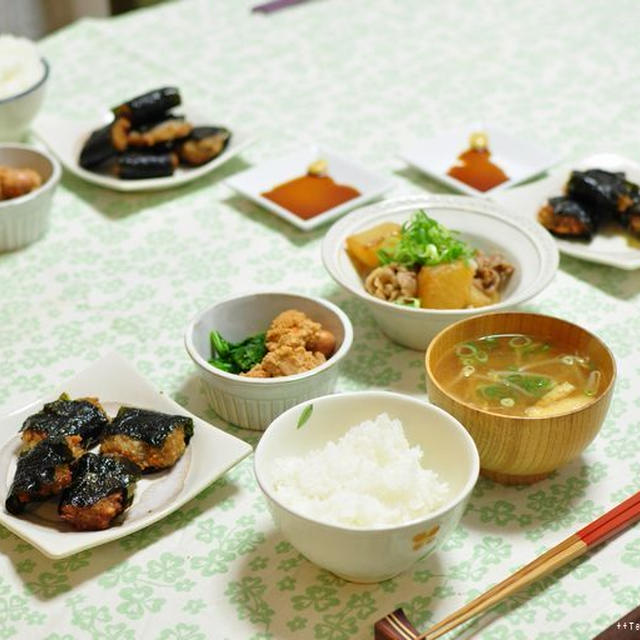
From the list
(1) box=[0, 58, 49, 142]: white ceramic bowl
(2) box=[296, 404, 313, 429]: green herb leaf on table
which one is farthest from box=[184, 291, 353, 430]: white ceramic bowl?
(1) box=[0, 58, 49, 142]: white ceramic bowl

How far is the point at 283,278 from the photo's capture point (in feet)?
7.13

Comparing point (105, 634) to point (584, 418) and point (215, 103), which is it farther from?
point (215, 103)

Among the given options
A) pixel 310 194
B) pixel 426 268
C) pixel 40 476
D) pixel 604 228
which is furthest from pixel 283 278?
pixel 40 476

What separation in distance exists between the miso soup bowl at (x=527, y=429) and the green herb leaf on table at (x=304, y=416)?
21 cm

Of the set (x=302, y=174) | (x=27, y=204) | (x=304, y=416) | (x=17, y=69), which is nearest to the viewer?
(x=304, y=416)

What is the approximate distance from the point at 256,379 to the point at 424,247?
0.49m

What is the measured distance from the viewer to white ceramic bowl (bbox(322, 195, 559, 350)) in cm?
180

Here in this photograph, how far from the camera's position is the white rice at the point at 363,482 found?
1.31m

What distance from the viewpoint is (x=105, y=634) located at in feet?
4.35

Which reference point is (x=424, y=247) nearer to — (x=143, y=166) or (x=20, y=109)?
(x=143, y=166)

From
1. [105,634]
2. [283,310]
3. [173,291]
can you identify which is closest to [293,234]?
[173,291]

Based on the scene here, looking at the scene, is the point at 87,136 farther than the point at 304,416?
Yes

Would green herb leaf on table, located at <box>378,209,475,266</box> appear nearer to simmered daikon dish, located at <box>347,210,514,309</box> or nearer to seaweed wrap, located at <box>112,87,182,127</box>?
simmered daikon dish, located at <box>347,210,514,309</box>

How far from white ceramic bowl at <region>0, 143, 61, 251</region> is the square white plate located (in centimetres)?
65
